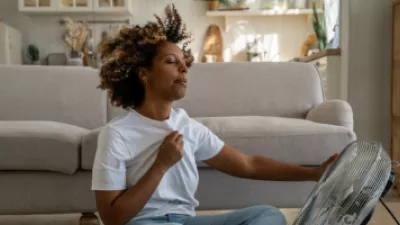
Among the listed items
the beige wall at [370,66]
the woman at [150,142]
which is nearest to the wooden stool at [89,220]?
the woman at [150,142]

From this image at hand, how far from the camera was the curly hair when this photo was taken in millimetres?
993

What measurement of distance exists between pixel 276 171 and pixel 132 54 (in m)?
0.48

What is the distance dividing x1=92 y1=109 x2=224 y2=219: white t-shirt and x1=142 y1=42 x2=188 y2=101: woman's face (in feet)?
0.22

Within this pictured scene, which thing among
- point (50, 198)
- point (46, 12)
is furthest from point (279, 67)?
point (46, 12)

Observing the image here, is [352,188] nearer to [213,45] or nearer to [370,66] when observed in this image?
[370,66]

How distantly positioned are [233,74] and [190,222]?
1137 millimetres

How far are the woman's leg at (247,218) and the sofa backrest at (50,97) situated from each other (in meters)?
1.04

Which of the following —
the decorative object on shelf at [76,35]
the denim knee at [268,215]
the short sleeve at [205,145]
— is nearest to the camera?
the denim knee at [268,215]

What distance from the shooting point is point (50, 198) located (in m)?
1.44

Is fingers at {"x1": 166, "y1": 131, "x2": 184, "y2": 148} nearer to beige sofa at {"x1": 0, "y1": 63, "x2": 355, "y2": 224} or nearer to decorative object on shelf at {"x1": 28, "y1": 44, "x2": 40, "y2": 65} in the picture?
beige sofa at {"x1": 0, "y1": 63, "x2": 355, "y2": 224}

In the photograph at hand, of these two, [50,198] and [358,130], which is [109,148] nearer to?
[50,198]

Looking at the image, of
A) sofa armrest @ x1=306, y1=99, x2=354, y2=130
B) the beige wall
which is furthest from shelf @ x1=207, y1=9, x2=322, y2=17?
sofa armrest @ x1=306, y1=99, x2=354, y2=130

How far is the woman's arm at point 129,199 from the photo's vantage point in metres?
0.88

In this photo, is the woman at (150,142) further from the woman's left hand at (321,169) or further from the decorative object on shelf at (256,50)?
the decorative object on shelf at (256,50)
